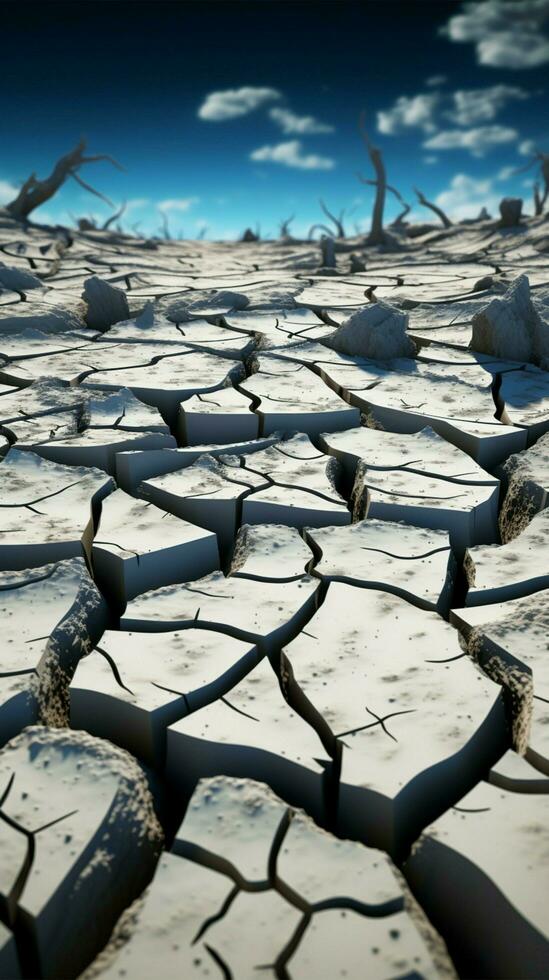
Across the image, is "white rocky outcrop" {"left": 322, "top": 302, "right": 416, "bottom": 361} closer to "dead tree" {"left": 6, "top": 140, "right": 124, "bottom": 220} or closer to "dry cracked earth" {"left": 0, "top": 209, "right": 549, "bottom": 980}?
"dry cracked earth" {"left": 0, "top": 209, "right": 549, "bottom": 980}

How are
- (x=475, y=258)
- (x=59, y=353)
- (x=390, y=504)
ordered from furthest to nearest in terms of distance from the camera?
(x=475, y=258) → (x=59, y=353) → (x=390, y=504)

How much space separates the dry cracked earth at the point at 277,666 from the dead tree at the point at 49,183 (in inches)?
246

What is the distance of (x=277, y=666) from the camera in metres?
1.67

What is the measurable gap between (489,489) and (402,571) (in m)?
0.60

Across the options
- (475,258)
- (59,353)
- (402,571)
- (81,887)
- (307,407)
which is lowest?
(81,887)

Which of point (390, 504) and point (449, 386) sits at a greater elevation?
point (449, 386)

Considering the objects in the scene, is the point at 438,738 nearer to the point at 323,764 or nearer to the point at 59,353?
the point at 323,764

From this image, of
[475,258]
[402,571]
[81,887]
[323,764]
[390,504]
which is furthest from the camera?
[475,258]

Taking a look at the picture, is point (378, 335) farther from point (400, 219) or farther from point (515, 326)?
point (400, 219)

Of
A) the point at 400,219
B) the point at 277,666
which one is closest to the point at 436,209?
the point at 400,219

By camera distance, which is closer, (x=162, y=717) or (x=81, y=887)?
(x=81, y=887)

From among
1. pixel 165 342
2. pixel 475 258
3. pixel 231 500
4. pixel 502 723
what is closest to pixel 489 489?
pixel 231 500

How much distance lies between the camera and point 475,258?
279 inches

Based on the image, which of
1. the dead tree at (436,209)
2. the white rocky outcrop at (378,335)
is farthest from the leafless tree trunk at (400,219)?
the white rocky outcrop at (378,335)
